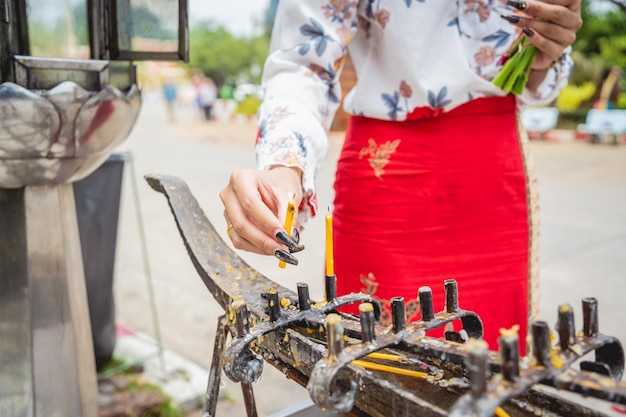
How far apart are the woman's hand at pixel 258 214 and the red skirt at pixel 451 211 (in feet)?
1.20

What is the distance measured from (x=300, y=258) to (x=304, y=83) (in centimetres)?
356

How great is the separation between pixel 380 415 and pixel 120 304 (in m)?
3.55

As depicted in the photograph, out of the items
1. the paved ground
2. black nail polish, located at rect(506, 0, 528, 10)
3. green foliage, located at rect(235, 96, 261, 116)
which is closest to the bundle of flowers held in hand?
black nail polish, located at rect(506, 0, 528, 10)

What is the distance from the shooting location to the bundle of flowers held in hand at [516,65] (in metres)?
1.24

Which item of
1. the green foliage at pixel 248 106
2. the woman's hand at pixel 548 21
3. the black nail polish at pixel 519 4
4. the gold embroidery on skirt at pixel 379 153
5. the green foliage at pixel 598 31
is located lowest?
the green foliage at pixel 248 106

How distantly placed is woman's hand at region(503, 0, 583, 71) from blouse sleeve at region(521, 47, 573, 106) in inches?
6.4

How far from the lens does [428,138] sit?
1305 millimetres

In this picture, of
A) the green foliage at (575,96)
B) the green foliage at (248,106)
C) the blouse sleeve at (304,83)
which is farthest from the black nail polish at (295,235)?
the green foliage at (248,106)

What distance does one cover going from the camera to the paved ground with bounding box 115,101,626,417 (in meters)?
3.38

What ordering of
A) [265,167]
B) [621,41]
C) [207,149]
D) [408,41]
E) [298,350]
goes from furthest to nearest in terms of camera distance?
[621,41]
[207,149]
[408,41]
[265,167]
[298,350]

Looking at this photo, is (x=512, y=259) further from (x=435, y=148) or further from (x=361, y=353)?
(x=361, y=353)

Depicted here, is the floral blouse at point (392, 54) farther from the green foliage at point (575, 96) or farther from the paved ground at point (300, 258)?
the green foliage at point (575, 96)

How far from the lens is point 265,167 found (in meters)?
1.09

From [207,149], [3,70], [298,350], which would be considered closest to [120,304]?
[3,70]
